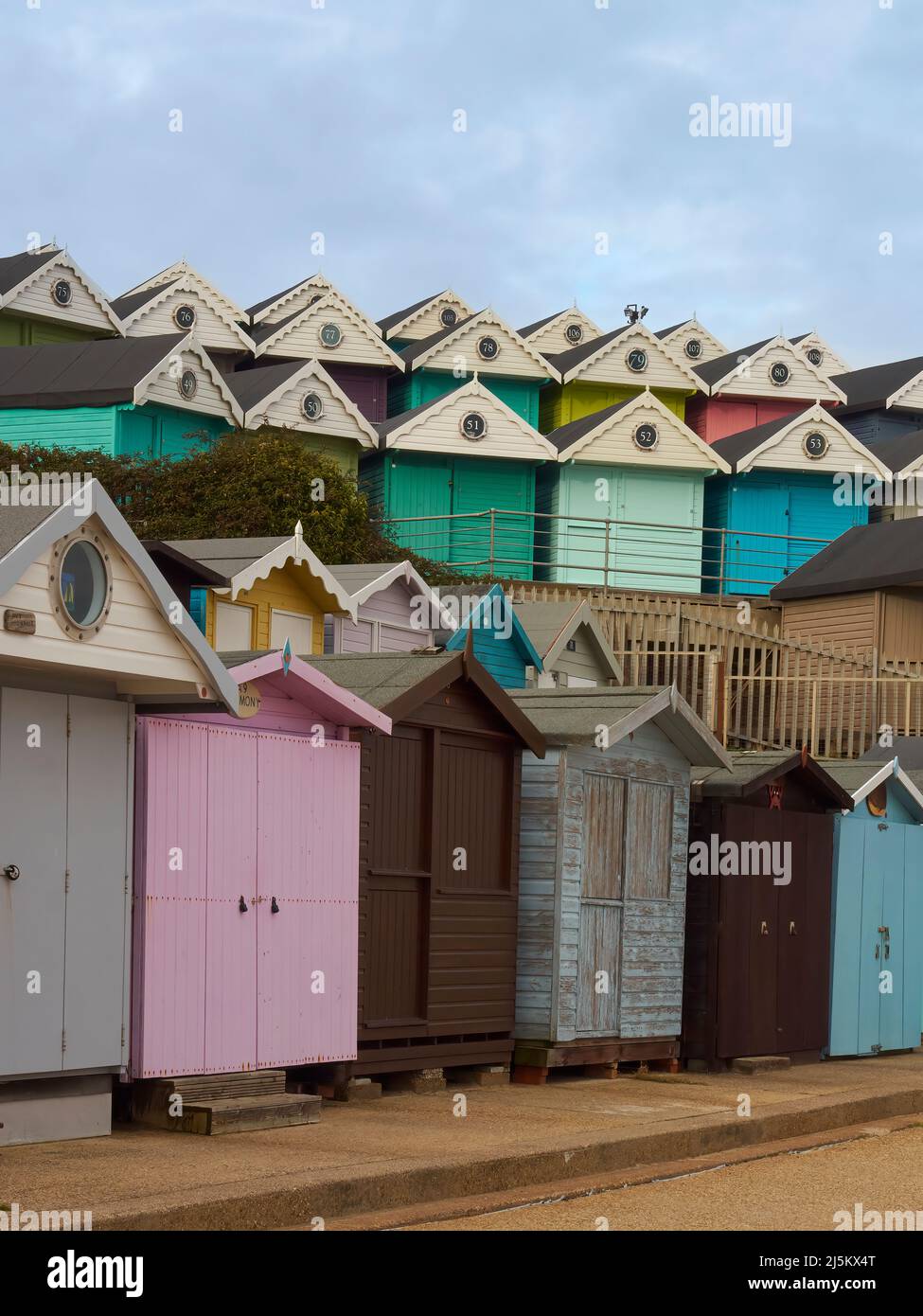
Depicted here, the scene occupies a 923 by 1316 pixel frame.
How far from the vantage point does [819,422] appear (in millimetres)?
44938

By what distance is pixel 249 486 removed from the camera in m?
31.9

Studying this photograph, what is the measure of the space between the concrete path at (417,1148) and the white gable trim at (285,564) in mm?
9690

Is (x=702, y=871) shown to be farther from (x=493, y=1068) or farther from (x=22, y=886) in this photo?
(x=22, y=886)

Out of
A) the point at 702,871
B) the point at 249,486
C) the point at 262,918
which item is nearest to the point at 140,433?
the point at 249,486

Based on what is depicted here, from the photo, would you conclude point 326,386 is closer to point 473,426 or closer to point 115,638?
point 473,426

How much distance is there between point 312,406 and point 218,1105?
30.5 meters

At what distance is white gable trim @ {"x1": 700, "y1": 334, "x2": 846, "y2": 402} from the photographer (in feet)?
164

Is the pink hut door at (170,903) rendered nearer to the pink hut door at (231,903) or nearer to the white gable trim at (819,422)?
the pink hut door at (231,903)

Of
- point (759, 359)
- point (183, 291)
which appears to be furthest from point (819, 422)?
point (183, 291)

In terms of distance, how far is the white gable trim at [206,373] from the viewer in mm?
34656

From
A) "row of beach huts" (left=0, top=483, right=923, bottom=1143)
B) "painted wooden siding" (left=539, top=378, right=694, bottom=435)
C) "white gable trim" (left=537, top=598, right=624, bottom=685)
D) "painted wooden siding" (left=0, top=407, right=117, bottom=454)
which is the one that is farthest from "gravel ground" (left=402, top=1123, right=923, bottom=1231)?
"painted wooden siding" (left=539, top=378, right=694, bottom=435)

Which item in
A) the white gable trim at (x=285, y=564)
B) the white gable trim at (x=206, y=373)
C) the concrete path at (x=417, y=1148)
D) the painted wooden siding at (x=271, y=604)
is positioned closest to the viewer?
the concrete path at (x=417, y=1148)

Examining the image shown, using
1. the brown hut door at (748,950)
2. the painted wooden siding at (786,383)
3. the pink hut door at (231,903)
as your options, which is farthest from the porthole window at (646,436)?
the pink hut door at (231,903)
